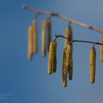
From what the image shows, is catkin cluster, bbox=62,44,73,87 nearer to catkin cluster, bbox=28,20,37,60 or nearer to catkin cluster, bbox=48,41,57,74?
catkin cluster, bbox=48,41,57,74

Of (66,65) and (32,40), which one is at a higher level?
(32,40)

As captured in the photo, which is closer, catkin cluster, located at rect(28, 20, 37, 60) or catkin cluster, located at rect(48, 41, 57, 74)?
catkin cluster, located at rect(48, 41, 57, 74)

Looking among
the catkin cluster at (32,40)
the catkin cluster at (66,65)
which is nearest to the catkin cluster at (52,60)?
the catkin cluster at (66,65)

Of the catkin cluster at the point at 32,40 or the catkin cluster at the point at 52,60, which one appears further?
the catkin cluster at the point at 32,40

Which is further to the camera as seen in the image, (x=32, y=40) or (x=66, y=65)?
(x=32, y=40)

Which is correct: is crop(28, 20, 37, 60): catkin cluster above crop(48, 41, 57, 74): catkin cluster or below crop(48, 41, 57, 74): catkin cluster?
above

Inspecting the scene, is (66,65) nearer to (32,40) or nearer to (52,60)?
(52,60)

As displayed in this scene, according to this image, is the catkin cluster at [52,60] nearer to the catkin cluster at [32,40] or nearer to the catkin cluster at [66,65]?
the catkin cluster at [66,65]

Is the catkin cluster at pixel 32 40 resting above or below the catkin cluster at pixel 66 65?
above

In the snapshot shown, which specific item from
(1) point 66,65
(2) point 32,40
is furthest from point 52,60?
(2) point 32,40

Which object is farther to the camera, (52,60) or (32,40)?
(32,40)

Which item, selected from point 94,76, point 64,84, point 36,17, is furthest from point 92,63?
point 36,17

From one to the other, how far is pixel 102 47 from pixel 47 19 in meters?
0.97

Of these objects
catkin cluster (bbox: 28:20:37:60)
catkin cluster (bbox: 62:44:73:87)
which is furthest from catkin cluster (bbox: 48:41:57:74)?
catkin cluster (bbox: 28:20:37:60)
